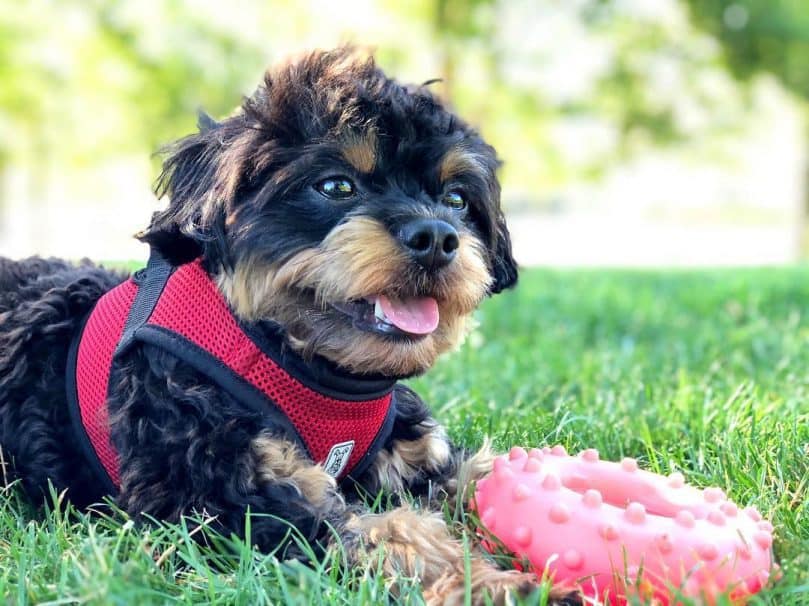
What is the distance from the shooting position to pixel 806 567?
246 centimetres

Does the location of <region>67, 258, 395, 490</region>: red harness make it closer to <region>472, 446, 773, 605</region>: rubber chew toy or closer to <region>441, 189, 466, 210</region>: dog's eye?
<region>472, 446, 773, 605</region>: rubber chew toy

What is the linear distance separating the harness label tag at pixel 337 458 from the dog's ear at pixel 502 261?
3.29 ft

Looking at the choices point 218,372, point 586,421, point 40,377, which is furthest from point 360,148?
point 586,421

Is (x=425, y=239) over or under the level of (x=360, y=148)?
under

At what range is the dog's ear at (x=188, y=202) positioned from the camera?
120 inches

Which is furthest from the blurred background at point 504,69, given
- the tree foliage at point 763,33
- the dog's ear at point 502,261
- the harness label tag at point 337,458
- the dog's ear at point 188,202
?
the harness label tag at point 337,458

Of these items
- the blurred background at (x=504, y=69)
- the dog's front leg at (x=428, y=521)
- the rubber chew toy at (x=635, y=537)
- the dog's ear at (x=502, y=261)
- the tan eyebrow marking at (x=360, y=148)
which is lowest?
the dog's front leg at (x=428, y=521)

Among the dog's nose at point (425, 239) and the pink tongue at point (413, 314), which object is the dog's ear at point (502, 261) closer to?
the pink tongue at point (413, 314)

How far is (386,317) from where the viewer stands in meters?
3.02

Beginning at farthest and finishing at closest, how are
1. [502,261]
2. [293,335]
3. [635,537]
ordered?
[502,261], [293,335], [635,537]

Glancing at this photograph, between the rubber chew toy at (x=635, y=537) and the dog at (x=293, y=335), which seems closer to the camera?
the rubber chew toy at (x=635, y=537)

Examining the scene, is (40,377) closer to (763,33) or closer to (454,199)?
(454,199)

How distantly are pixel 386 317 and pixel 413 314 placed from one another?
4.6 inches

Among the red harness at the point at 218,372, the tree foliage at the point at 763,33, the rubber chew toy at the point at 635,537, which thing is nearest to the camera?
the rubber chew toy at the point at 635,537
